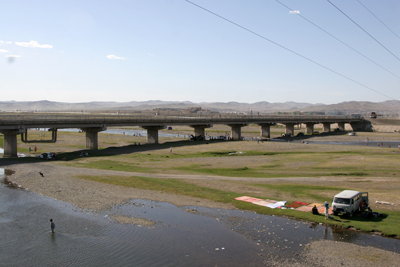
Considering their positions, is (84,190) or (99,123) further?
(99,123)

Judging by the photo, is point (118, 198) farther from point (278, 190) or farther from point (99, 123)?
point (99, 123)

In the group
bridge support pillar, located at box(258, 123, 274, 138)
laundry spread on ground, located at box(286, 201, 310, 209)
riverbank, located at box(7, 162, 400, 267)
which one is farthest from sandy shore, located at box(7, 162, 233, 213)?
bridge support pillar, located at box(258, 123, 274, 138)

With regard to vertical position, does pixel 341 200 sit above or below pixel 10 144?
below

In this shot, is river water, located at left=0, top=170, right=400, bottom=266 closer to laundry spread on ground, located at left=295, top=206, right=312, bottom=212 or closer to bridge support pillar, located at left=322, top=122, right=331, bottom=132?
laundry spread on ground, located at left=295, top=206, right=312, bottom=212

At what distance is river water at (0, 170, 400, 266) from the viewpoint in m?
19.1

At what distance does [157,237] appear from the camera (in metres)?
22.3

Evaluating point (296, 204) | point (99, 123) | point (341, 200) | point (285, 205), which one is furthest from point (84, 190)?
point (99, 123)

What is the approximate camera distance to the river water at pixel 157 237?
19125 mm

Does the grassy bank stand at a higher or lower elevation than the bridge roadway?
lower

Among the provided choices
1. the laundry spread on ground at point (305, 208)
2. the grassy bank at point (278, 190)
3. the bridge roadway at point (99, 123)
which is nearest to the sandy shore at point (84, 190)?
the grassy bank at point (278, 190)

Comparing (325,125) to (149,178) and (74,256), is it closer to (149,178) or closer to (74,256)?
(149,178)

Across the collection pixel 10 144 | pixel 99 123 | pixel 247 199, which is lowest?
pixel 247 199

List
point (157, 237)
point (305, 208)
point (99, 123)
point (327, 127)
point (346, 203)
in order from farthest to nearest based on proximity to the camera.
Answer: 1. point (327, 127)
2. point (99, 123)
3. point (305, 208)
4. point (346, 203)
5. point (157, 237)

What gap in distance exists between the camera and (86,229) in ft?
77.4
